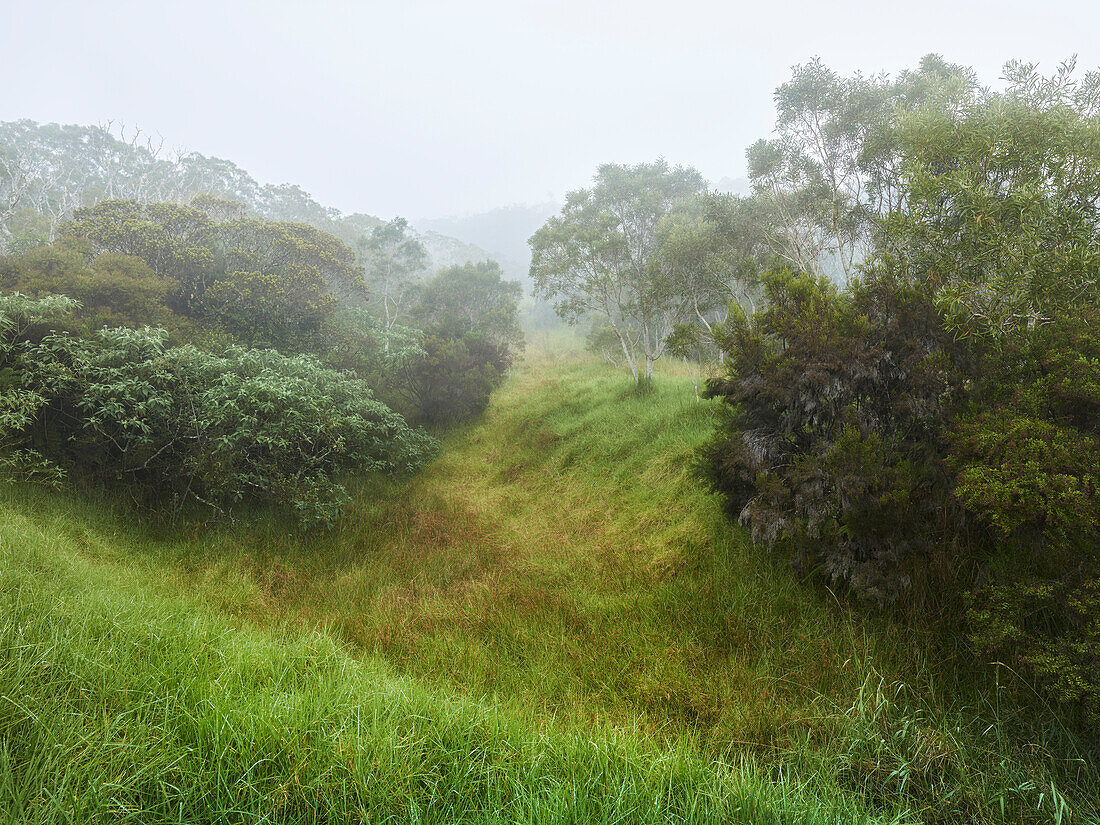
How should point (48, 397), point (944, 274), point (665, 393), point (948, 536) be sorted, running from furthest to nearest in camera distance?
1. point (665, 393)
2. point (48, 397)
3. point (944, 274)
4. point (948, 536)

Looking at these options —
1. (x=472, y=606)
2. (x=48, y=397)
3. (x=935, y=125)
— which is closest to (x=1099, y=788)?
(x=472, y=606)

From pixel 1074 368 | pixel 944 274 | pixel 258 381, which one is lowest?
pixel 258 381

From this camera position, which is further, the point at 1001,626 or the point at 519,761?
the point at 1001,626

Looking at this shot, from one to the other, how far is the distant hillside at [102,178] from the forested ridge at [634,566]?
21.8m

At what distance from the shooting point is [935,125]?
5.49 meters

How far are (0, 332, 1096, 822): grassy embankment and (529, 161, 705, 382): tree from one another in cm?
933

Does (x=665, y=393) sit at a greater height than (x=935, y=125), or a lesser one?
lesser

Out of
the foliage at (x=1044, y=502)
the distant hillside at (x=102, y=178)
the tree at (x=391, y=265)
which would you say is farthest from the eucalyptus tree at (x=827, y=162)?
the distant hillside at (x=102, y=178)

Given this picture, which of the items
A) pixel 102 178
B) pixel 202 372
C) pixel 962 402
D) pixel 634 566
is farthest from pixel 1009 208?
pixel 102 178

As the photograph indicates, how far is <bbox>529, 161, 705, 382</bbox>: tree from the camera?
1462 centimetres

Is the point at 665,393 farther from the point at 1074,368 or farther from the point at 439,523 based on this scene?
the point at 1074,368

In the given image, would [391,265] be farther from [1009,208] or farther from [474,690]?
[1009,208]

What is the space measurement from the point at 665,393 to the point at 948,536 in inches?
340

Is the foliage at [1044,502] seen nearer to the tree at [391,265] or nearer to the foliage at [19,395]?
the foliage at [19,395]
